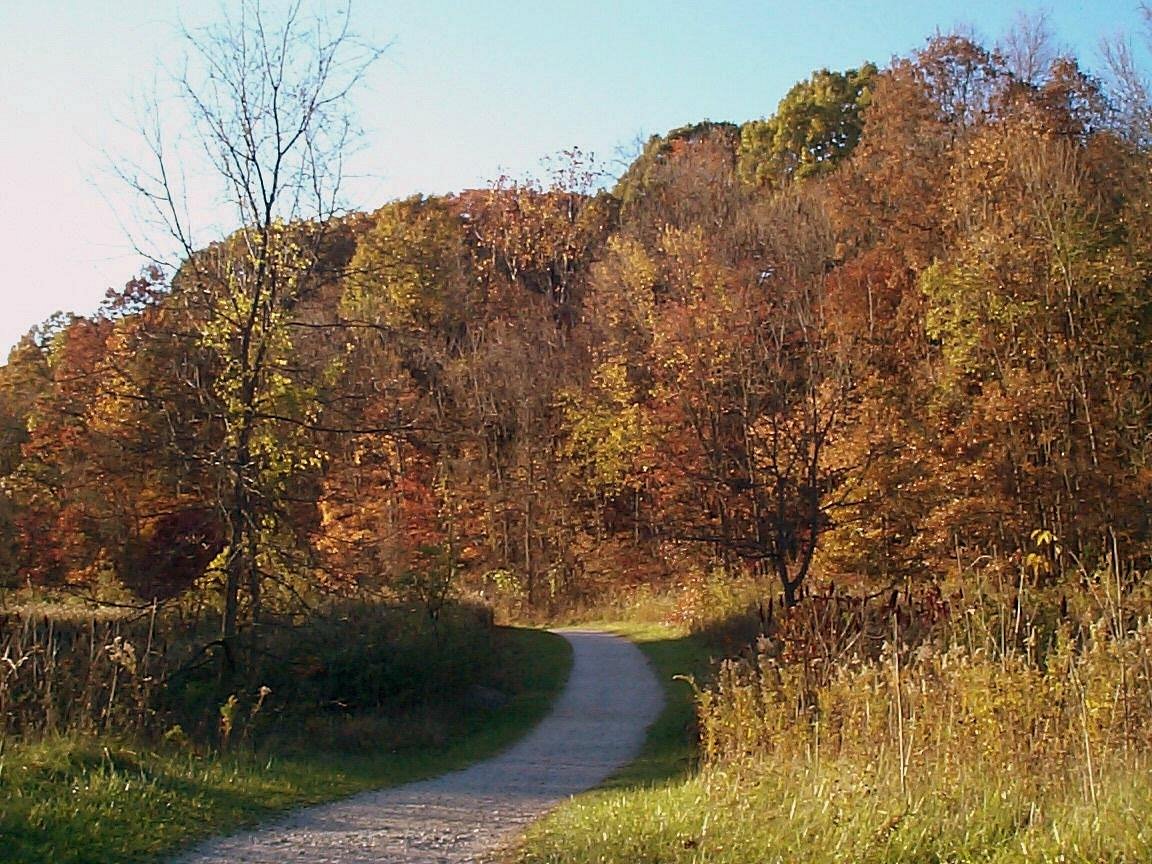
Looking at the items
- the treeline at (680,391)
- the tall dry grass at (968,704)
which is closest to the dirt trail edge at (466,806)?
the tall dry grass at (968,704)

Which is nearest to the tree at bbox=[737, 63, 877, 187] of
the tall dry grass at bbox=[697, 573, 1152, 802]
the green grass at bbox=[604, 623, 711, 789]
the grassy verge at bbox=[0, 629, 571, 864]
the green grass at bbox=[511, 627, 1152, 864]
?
the green grass at bbox=[604, 623, 711, 789]

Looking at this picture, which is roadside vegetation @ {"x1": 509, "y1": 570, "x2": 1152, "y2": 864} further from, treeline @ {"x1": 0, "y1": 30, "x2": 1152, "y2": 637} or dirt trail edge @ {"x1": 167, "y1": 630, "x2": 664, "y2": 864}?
treeline @ {"x1": 0, "y1": 30, "x2": 1152, "y2": 637}

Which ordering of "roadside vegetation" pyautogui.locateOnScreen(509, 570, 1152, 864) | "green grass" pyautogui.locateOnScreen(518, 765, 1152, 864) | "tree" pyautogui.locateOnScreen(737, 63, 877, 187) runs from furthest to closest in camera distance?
"tree" pyautogui.locateOnScreen(737, 63, 877, 187)
"roadside vegetation" pyautogui.locateOnScreen(509, 570, 1152, 864)
"green grass" pyautogui.locateOnScreen(518, 765, 1152, 864)

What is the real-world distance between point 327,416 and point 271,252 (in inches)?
90.9

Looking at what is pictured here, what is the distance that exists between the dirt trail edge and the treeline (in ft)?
10.6

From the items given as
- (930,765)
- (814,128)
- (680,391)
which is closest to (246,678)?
(930,765)

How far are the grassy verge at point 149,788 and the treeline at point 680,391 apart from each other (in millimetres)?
3629

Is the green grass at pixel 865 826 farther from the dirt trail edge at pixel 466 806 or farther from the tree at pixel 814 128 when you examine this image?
the tree at pixel 814 128

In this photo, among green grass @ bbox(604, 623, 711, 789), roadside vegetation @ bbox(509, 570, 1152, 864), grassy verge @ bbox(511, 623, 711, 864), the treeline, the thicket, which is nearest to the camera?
roadside vegetation @ bbox(509, 570, 1152, 864)

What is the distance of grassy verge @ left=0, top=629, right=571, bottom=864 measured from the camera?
802 centimetres

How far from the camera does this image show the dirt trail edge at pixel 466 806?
27.9 ft

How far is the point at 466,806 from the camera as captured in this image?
1094 centimetres

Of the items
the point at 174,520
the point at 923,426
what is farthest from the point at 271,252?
the point at 923,426

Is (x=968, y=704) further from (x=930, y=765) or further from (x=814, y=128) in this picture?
(x=814, y=128)
